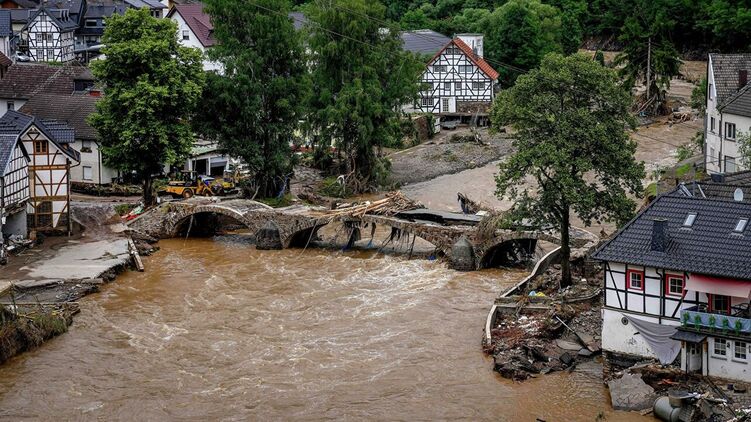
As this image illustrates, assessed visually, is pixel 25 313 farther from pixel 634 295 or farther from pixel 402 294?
pixel 634 295

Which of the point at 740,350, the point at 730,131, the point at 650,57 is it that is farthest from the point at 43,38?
the point at 740,350

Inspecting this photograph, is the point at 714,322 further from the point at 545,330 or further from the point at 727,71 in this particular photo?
the point at 727,71

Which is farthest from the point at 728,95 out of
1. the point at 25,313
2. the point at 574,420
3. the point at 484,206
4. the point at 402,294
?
the point at 25,313

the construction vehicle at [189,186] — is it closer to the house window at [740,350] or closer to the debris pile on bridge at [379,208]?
the debris pile on bridge at [379,208]

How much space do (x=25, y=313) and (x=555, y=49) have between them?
7539 cm

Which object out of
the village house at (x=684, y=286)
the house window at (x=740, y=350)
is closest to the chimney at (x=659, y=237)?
the village house at (x=684, y=286)

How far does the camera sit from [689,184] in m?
49.8

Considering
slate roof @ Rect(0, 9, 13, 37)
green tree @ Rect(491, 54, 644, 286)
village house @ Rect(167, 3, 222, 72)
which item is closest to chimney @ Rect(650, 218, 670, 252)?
green tree @ Rect(491, 54, 644, 286)

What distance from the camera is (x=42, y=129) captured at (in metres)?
65.9

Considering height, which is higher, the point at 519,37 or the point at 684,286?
the point at 519,37

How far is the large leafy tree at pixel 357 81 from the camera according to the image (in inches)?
3223

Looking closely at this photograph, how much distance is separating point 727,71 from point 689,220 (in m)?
30.0

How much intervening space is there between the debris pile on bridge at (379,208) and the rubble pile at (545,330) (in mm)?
14573

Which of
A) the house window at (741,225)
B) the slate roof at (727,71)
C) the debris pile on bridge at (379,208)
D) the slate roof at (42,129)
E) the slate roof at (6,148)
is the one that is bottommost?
the debris pile on bridge at (379,208)
